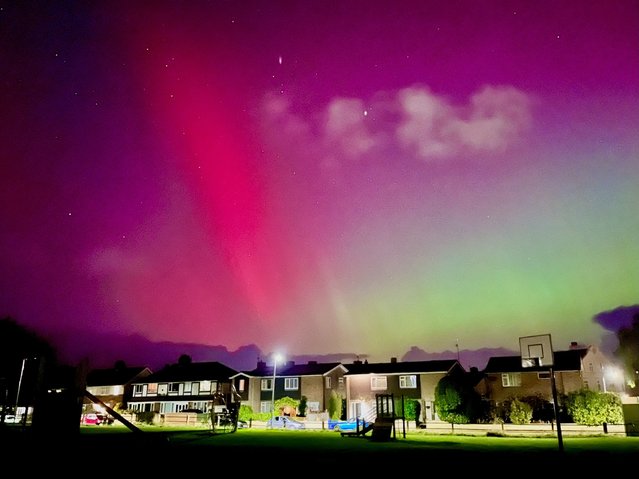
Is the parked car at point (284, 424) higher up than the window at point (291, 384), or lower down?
lower down

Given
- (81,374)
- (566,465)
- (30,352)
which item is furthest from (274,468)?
(30,352)

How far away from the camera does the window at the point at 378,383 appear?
253 ft

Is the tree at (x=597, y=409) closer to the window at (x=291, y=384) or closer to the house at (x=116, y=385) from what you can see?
the window at (x=291, y=384)

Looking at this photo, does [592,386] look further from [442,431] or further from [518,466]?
[518,466]

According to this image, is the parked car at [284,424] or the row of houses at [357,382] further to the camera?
the row of houses at [357,382]

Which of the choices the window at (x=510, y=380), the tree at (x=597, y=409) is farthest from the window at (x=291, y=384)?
the tree at (x=597, y=409)

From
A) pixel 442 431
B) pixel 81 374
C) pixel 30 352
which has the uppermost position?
pixel 30 352

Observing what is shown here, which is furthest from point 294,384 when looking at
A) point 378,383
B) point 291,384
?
point 378,383

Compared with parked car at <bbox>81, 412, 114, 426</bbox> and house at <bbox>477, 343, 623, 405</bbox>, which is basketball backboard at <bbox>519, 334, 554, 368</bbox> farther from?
parked car at <bbox>81, 412, 114, 426</bbox>

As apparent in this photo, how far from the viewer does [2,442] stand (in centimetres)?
2081

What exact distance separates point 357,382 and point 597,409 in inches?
1502

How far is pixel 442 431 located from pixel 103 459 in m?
34.9

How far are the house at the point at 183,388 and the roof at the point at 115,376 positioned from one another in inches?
147

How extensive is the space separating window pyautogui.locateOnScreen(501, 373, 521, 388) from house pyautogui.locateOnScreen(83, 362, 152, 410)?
2711 inches
